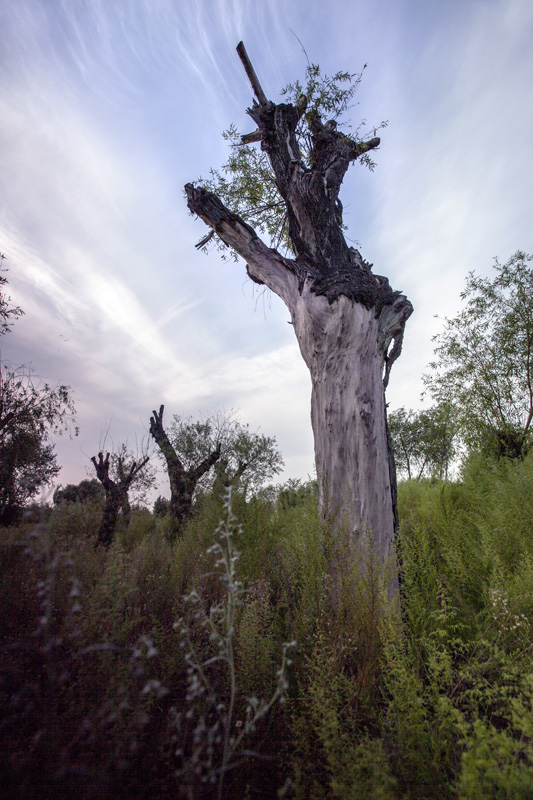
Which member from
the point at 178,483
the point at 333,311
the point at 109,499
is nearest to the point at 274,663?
the point at 333,311

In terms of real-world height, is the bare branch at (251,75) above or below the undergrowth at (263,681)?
above

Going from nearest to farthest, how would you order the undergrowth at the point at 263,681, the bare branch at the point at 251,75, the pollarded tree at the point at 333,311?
the undergrowth at the point at 263,681 → the pollarded tree at the point at 333,311 → the bare branch at the point at 251,75

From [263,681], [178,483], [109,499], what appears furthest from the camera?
[178,483]

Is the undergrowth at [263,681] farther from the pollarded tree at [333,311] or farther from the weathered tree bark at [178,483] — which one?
the weathered tree bark at [178,483]

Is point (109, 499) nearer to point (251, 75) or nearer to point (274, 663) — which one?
point (274, 663)

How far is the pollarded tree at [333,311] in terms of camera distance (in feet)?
12.8

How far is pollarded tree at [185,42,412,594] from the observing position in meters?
3.91

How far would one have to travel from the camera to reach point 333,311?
4633 mm

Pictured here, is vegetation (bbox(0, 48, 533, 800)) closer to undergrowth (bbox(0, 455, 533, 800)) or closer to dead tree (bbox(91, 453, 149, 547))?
undergrowth (bbox(0, 455, 533, 800))

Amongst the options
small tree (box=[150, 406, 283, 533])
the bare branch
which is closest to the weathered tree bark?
small tree (box=[150, 406, 283, 533])

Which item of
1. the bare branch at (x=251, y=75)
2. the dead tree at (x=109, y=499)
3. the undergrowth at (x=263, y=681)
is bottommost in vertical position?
the undergrowth at (x=263, y=681)

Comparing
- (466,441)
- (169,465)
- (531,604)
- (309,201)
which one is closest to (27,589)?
(531,604)

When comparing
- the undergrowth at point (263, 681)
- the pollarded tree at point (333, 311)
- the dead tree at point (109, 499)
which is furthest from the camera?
the dead tree at point (109, 499)

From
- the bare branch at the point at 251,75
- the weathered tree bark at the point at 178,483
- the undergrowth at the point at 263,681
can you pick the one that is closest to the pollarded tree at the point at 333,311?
the bare branch at the point at 251,75
